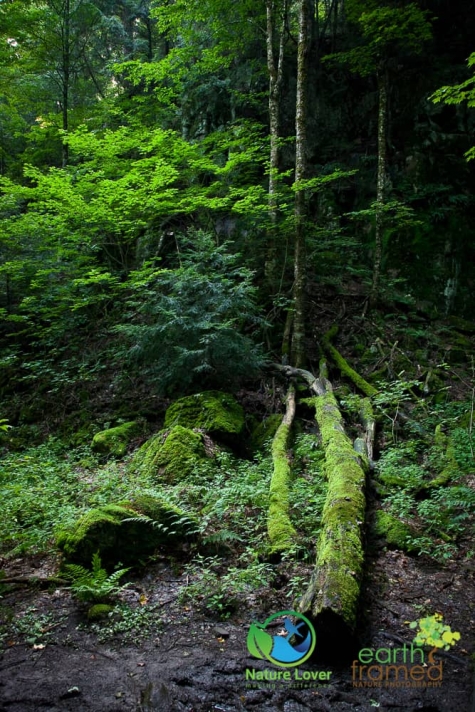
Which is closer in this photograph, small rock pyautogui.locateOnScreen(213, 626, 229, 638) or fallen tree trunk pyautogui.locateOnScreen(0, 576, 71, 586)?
small rock pyautogui.locateOnScreen(213, 626, 229, 638)

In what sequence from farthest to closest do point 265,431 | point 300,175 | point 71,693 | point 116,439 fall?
1. point 300,175
2. point 116,439
3. point 265,431
4. point 71,693

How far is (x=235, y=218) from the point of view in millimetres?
14297

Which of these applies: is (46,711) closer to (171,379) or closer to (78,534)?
(78,534)

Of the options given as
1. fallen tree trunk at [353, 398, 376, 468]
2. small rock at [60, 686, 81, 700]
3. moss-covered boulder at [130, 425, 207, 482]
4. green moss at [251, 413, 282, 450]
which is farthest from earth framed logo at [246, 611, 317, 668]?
green moss at [251, 413, 282, 450]

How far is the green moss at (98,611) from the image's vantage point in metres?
3.91

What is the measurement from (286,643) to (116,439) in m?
6.07

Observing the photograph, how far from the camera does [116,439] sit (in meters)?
8.70

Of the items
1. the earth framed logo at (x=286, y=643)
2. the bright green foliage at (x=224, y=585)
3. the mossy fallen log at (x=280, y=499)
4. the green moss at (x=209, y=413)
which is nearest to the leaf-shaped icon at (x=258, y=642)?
the earth framed logo at (x=286, y=643)

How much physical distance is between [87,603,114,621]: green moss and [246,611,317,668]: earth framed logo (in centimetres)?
137

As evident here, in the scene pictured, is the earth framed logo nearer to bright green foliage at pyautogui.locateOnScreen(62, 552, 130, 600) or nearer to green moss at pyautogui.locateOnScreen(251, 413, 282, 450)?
bright green foliage at pyautogui.locateOnScreen(62, 552, 130, 600)

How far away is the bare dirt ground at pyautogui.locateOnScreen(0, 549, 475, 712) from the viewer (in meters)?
2.95

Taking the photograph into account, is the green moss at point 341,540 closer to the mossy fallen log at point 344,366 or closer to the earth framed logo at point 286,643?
the earth framed logo at point 286,643

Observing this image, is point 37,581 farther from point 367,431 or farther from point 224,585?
point 367,431

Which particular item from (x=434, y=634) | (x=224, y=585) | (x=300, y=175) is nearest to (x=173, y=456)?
(x=224, y=585)
